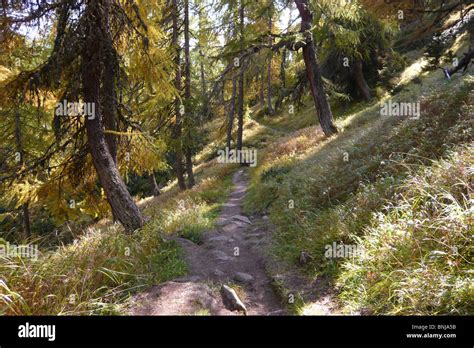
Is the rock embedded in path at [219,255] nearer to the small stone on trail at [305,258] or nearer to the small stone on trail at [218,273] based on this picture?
the small stone on trail at [218,273]

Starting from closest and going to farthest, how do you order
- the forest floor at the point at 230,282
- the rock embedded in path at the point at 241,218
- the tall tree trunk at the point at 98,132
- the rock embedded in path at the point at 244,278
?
the forest floor at the point at 230,282, the rock embedded in path at the point at 244,278, the tall tree trunk at the point at 98,132, the rock embedded in path at the point at 241,218

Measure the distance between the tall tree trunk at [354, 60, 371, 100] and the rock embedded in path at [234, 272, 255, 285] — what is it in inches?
799

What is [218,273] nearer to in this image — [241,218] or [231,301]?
[231,301]

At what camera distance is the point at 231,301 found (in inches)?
217

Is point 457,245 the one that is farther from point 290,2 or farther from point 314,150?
point 290,2

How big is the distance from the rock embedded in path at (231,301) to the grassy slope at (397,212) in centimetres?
153

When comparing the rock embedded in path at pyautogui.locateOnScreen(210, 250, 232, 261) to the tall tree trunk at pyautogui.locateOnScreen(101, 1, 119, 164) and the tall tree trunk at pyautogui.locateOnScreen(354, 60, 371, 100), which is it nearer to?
the tall tree trunk at pyautogui.locateOnScreen(101, 1, 119, 164)

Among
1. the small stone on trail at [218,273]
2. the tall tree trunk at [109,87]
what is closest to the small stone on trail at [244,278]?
the small stone on trail at [218,273]

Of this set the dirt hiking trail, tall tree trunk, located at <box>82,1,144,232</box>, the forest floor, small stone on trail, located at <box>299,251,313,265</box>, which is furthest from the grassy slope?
tall tree trunk, located at <box>82,1,144,232</box>

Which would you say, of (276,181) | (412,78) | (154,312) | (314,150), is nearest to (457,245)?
(154,312)

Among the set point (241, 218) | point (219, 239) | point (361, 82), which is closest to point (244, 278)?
point (219, 239)

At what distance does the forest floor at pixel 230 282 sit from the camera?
5285 mm

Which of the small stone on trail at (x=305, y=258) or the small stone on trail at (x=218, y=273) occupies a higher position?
the small stone on trail at (x=305, y=258)
